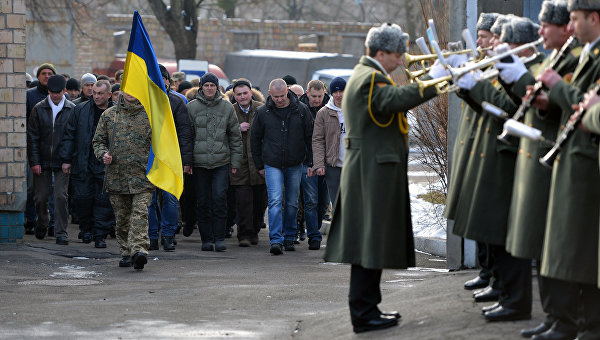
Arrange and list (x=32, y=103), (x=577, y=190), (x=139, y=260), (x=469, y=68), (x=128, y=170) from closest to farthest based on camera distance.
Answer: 1. (x=577, y=190)
2. (x=469, y=68)
3. (x=139, y=260)
4. (x=128, y=170)
5. (x=32, y=103)

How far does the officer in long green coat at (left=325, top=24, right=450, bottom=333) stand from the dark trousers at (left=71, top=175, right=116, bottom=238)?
6837 millimetres

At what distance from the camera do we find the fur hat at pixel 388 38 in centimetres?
766

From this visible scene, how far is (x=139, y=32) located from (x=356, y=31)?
43.3 metres

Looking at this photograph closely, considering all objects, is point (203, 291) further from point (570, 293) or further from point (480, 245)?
point (570, 293)

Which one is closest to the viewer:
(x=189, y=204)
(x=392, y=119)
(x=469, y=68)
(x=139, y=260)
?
(x=469, y=68)

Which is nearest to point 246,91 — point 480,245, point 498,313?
point 480,245

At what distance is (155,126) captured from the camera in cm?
1225

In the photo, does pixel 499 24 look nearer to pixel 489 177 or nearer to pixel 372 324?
pixel 489 177

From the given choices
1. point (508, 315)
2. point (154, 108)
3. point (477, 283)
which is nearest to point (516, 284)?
point (508, 315)

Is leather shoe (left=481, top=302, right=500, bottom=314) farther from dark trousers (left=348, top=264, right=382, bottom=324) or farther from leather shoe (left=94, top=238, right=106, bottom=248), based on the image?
leather shoe (left=94, top=238, right=106, bottom=248)

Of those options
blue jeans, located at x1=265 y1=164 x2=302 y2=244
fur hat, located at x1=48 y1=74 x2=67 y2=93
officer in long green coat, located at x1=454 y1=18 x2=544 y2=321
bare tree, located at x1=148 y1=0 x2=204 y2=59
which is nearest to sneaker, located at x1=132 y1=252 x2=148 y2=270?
blue jeans, located at x1=265 y1=164 x2=302 y2=244

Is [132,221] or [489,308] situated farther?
[132,221]

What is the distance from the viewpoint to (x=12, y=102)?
1473cm

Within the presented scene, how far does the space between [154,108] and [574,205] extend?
6.68m
